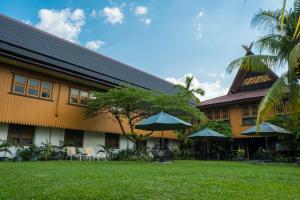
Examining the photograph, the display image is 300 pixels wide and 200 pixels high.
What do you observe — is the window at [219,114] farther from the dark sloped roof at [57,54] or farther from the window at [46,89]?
the window at [46,89]

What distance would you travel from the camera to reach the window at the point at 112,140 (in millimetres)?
18953

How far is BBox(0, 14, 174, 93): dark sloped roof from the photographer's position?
1441cm

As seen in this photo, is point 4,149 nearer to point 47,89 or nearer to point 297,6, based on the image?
point 47,89

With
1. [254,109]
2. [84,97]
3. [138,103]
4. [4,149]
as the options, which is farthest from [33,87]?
[254,109]

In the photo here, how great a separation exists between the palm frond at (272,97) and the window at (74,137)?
1138 cm

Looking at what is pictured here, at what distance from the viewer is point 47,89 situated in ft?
50.1

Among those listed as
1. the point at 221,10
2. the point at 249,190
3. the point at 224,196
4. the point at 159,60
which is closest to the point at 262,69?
the point at 249,190

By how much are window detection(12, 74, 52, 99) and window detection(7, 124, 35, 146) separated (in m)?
1.77

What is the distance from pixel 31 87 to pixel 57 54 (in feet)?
10.3

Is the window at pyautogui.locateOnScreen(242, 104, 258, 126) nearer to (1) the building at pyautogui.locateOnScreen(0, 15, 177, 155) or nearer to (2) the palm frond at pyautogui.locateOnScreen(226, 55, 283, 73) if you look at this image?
(1) the building at pyautogui.locateOnScreen(0, 15, 177, 155)

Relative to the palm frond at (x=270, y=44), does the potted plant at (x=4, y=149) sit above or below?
below

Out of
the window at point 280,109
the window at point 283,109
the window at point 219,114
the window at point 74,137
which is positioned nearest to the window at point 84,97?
the window at point 74,137

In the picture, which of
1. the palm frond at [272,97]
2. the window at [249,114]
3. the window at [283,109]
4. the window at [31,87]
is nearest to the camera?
the palm frond at [272,97]

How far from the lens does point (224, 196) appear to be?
439cm
